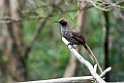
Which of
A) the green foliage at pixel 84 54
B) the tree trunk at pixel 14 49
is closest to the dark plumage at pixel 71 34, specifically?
the green foliage at pixel 84 54

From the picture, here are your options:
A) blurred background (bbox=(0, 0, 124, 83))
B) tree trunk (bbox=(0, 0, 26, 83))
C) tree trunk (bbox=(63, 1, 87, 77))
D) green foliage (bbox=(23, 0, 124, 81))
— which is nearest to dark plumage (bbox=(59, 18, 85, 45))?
blurred background (bbox=(0, 0, 124, 83))

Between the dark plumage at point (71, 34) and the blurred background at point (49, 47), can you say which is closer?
the dark plumage at point (71, 34)

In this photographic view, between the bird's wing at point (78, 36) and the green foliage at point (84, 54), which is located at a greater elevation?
the bird's wing at point (78, 36)

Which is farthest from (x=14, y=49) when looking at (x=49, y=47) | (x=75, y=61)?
(x=75, y=61)

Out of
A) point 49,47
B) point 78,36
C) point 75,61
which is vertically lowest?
point 49,47

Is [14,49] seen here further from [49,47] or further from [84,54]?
[84,54]

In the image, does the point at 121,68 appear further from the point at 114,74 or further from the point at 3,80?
the point at 3,80

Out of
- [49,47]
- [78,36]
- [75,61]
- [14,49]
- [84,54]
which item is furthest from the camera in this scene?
[49,47]

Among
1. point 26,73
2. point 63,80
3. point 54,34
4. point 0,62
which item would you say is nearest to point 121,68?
point 26,73

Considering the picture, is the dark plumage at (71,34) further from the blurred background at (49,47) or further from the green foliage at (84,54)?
the green foliage at (84,54)

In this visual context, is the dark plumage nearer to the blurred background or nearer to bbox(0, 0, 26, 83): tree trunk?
the blurred background

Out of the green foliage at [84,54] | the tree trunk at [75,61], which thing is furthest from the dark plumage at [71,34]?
the tree trunk at [75,61]

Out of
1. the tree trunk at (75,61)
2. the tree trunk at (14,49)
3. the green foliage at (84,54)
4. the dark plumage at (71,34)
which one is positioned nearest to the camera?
the dark plumage at (71,34)

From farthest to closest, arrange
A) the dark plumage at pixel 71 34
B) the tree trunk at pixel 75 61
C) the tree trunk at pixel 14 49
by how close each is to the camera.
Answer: the tree trunk at pixel 14 49, the tree trunk at pixel 75 61, the dark plumage at pixel 71 34
